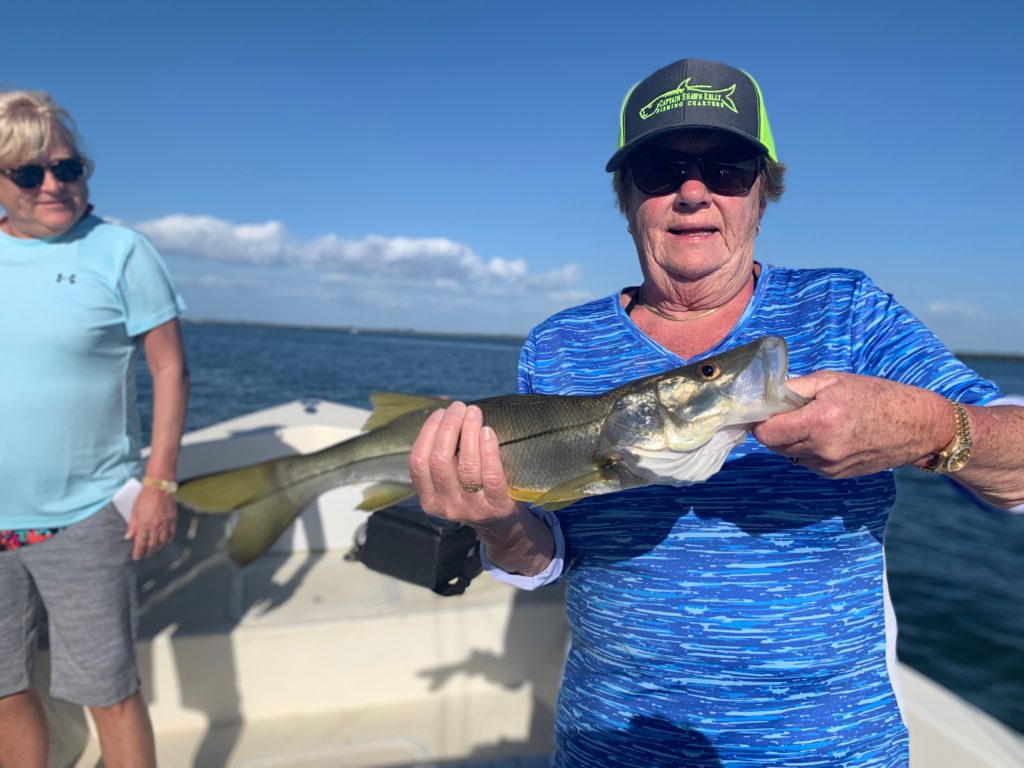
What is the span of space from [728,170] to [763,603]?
1595 millimetres

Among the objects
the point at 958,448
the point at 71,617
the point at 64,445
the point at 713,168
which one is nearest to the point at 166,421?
the point at 64,445

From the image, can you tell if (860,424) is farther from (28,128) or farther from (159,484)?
(28,128)

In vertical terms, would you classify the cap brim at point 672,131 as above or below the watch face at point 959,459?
above

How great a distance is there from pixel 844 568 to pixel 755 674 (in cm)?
46

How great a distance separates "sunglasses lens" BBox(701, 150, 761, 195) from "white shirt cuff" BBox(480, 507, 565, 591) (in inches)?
56.7

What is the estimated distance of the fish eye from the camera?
1991mm

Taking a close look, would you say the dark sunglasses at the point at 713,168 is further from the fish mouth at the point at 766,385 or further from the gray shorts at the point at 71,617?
the gray shorts at the point at 71,617

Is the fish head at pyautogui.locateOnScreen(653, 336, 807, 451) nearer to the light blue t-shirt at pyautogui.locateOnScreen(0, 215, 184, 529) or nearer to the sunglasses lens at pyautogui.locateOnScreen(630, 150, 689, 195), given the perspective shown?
the sunglasses lens at pyautogui.locateOnScreen(630, 150, 689, 195)

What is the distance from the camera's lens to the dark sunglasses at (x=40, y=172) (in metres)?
2.99

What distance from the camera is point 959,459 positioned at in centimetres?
167

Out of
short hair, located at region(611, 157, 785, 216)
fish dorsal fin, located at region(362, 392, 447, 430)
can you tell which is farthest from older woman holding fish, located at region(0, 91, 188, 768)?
short hair, located at region(611, 157, 785, 216)

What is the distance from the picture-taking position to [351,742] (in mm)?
4316

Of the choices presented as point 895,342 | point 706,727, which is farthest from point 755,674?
point 895,342

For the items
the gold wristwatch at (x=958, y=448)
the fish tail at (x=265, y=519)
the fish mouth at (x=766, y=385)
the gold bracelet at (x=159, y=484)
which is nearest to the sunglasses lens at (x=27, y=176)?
the gold bracelet at (x=159, y=484)
